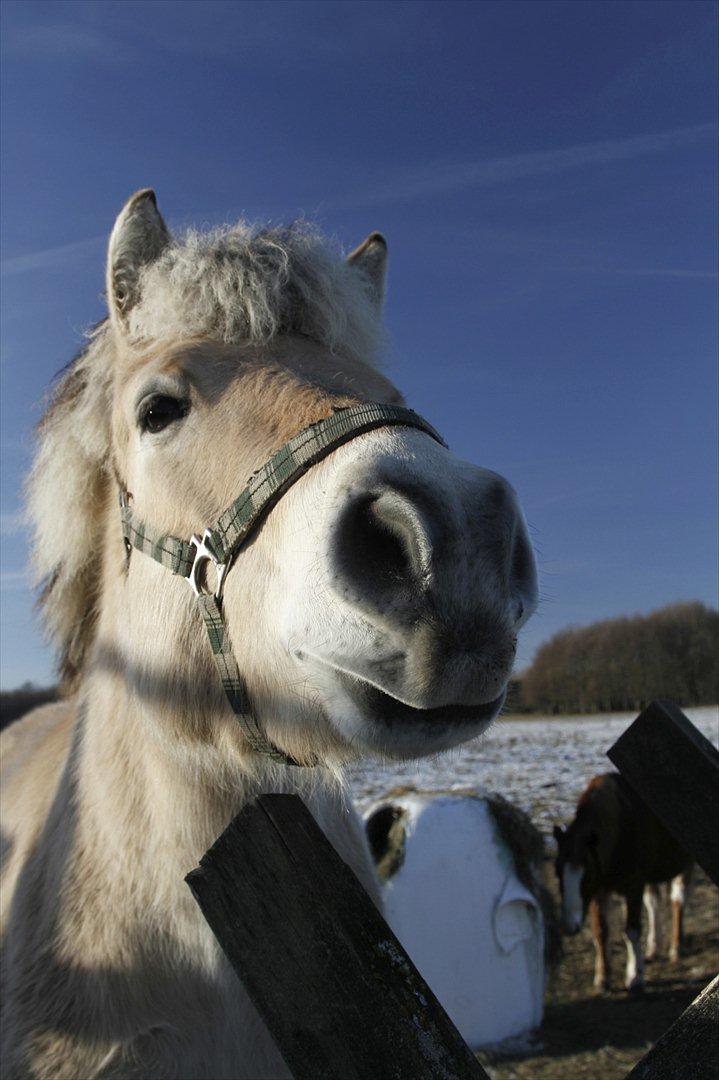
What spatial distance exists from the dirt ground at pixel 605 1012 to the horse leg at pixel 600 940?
0.13 meters

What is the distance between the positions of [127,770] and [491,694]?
138 centimetres

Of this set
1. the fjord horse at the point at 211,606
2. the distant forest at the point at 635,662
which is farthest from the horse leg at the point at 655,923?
the distant forest at the point at 635,662

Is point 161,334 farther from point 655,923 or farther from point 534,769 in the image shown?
point 534,769

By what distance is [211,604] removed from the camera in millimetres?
1870

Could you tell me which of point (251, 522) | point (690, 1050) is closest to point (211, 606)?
point (251, 522)

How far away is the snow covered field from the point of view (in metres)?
13.5

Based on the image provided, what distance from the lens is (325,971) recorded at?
3.19 feet

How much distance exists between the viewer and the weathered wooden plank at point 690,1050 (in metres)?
1.00

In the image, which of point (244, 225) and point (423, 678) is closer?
point (423, 678)

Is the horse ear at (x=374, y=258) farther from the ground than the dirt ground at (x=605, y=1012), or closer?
farther from the ground

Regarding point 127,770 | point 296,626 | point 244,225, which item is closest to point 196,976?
point 127,770

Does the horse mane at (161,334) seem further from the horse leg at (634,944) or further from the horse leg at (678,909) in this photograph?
the horse leg at (678,909)

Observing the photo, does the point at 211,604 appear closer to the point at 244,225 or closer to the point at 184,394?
the point at 184,394

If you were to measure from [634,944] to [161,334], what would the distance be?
8.10m
